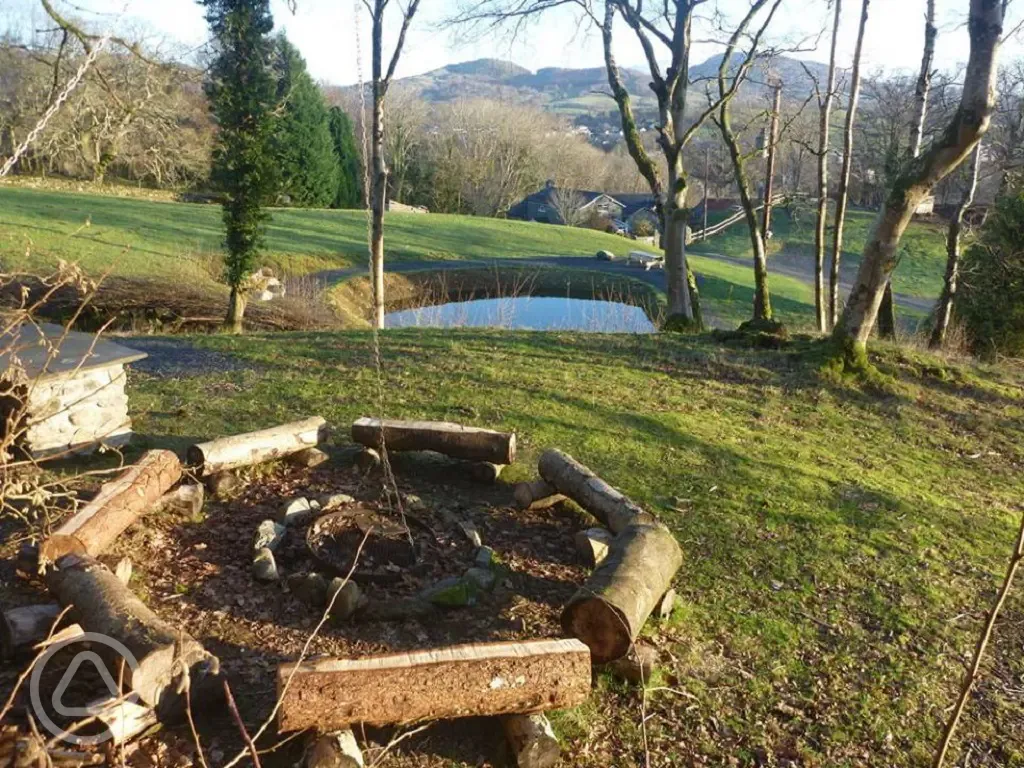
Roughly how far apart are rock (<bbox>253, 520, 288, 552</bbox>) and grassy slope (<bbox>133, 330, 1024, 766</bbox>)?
2094 mm

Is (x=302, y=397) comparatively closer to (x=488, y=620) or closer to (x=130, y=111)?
(x=130, y=111)

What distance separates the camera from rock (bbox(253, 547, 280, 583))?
427 centimetres

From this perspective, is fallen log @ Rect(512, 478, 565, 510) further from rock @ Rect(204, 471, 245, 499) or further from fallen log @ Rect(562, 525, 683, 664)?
rock @ Rect(204, 471, 245, 499)

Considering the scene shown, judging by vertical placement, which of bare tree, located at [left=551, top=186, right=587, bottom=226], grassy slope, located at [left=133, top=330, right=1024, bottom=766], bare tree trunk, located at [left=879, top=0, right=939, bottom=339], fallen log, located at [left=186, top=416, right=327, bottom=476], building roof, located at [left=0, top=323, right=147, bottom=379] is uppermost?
bare tree trunk, located at [left=879, top=0, right=939, bottom=339]

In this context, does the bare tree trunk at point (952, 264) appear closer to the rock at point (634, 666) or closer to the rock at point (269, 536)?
the rock at point (634, 666)

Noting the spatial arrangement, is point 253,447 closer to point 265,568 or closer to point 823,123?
point 265,568

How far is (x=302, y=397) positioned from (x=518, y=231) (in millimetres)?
33592

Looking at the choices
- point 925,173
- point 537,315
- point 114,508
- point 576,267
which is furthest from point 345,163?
point 114,508

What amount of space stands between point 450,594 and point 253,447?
2.16 metres

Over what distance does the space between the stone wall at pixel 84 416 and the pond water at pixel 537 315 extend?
10.3m

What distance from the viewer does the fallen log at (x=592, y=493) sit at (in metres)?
4.82

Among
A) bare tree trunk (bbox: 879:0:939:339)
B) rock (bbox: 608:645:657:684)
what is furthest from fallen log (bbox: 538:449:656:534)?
bare tree trunk (bbox: 879:0:939:339)

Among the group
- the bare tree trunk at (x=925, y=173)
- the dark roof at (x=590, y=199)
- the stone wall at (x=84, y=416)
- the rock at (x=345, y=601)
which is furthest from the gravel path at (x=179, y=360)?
the dark roof at (x=590, y=199)

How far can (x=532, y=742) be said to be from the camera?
3.16 meters
